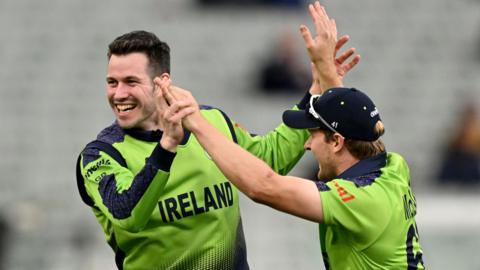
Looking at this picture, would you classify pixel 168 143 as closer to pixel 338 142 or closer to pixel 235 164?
pixel 235 164

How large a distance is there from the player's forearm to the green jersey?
0.32 metres

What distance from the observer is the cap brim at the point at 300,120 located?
6098 mm

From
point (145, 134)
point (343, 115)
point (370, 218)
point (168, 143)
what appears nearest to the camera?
point (168, 143)

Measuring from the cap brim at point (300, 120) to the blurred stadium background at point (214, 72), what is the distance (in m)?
6.88

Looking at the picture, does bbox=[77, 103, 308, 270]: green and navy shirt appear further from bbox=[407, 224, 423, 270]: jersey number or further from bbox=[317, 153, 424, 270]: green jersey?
bbox=[407, 224, 423, 270]: jersey number

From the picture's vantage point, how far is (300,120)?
6188 mm

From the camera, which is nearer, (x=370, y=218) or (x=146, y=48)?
(x=370, y=218)

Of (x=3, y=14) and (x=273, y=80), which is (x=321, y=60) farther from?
(x=3, y=14)

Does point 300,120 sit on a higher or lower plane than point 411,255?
higher

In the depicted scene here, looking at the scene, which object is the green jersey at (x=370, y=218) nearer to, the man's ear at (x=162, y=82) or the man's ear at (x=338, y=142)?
the man's ear at (x=338, y=142)

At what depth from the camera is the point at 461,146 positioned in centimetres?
1377

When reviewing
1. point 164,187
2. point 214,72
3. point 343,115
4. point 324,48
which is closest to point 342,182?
point 343,115

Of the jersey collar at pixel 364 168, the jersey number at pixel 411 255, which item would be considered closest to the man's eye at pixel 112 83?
the jersey collar at pixel 364 168

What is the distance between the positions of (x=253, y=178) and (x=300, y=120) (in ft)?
1.96
